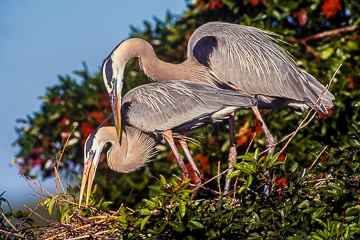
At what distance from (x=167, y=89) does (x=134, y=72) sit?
92.8 inches

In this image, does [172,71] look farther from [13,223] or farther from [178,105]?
[13,223]

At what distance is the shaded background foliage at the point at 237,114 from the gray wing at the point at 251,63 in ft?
3.74

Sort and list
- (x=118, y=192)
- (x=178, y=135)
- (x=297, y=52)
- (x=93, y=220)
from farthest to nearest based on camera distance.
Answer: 1. (x=297, y=52)
2. (x=118, y=192)
3. (x=178, y=135)
4. (x=93, y=220)

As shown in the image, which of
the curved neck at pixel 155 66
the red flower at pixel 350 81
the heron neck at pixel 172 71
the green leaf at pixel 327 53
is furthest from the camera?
the green leaf at pixel 327 53

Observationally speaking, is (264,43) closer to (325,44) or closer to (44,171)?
(325,44)

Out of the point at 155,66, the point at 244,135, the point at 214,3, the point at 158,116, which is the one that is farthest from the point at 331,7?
the point at 158,116

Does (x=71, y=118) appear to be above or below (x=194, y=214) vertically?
above

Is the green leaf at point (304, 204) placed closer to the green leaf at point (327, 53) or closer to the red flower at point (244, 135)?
the red flower at point (244, 135)

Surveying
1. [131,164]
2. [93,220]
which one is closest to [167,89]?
[131,164]

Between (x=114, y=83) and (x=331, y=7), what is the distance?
3.33 metres

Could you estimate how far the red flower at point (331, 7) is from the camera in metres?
5.99

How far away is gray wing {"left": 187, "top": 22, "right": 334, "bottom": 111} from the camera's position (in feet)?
13.3

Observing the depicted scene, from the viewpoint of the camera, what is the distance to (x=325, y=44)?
625cm

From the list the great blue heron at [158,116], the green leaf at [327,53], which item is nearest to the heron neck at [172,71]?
the great blue heron at [158,116]
